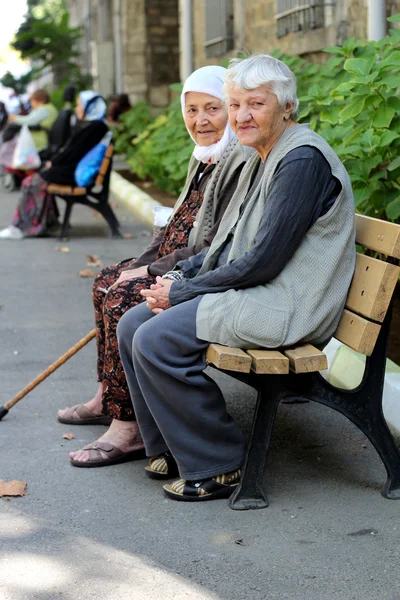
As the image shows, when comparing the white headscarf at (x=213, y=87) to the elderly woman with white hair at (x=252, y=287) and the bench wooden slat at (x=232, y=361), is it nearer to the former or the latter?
the elderly woman with white hair at (x=252, y=287)

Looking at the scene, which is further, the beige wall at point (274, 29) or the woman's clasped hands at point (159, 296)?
the beige wall at point (274, 29)

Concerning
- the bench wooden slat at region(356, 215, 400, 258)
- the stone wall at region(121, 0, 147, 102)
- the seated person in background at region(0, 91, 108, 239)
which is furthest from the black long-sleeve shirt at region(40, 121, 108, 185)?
the stone wall at region(121, 0, 147, 102)

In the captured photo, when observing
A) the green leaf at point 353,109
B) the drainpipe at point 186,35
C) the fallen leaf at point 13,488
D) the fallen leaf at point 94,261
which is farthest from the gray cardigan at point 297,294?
the drainpipe at point 186,35

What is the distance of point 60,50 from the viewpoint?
27.0 m

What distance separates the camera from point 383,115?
4.59m

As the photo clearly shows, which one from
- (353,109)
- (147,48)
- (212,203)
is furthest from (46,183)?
(147,48)

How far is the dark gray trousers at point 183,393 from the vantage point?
3533 mm

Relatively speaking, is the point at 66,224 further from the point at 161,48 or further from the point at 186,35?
the point at 161,48

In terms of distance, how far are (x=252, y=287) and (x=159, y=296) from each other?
0.39 m

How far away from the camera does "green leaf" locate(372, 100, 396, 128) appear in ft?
15.0

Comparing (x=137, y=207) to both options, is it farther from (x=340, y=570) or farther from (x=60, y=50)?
(x=60, y=50)

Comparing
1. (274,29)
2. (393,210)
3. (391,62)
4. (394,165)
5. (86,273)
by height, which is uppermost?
(274,29)

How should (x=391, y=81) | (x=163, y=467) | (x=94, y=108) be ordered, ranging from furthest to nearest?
(x=94, y=108)
(x=391, y=81)
(x=163, y=467)

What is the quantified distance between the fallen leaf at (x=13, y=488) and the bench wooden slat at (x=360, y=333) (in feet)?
4.43
